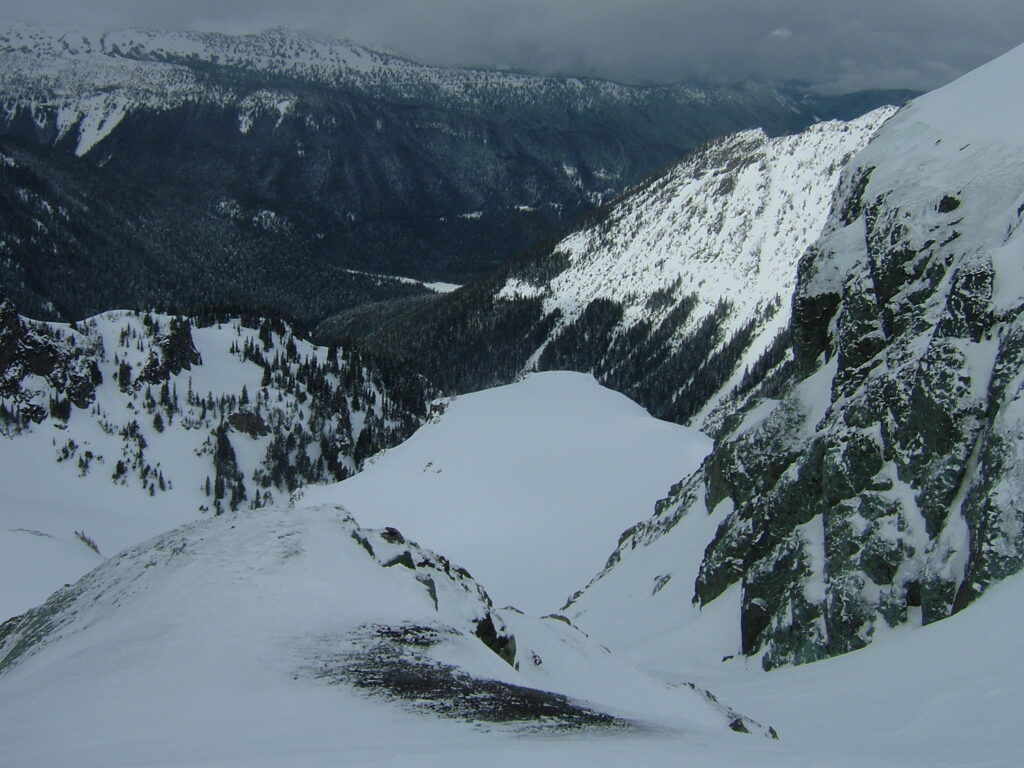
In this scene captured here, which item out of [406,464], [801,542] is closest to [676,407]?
[406,464]

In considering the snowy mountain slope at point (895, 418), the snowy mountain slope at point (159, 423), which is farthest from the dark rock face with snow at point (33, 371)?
the snowy mountain slope at point (895, 418)

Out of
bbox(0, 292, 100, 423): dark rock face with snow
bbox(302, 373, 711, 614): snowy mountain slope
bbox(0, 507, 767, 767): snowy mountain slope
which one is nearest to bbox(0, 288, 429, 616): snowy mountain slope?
bbox(0, 292, 100, 423): dark rock face with snow

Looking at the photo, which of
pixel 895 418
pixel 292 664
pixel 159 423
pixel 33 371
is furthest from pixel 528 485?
pixel 33 371

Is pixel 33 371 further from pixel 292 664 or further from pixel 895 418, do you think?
pixel 895 418

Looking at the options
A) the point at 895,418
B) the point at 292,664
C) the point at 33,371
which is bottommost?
the point at 292,664

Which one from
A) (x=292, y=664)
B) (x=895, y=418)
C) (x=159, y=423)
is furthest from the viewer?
(x=159, y=423)

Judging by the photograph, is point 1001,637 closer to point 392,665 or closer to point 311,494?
point 392,665
